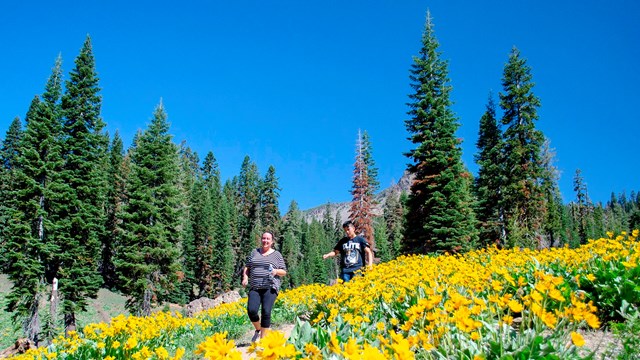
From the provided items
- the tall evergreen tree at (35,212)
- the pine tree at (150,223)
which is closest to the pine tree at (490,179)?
the pine tree at (150,223)

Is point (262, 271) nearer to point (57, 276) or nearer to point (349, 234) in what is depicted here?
point (349, 234)

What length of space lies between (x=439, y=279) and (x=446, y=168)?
18.1 metres

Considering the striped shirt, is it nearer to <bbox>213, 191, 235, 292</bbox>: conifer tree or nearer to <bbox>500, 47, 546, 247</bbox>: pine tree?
<bbox>500, 47, 546, 247</bbox>: pine tree

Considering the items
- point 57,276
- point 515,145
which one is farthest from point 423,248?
point 57,276

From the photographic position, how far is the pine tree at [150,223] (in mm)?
26156

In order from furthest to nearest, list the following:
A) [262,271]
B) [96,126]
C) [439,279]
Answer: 1. [96,126]
2. [262,271]
3. [439,279]

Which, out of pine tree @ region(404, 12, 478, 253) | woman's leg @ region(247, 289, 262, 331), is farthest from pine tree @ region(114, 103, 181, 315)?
woman's leg @ region(247, 289, 262, 331)

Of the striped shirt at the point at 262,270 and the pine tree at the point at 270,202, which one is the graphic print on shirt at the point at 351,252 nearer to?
the striped shirt at the point at 262,270

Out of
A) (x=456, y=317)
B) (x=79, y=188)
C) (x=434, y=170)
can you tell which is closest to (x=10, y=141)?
(x=79, y=188)

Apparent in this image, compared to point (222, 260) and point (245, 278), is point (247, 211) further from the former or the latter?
point (245, 278)

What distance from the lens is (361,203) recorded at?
129ft

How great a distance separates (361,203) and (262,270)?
107 ft

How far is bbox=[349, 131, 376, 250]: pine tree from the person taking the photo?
37.8m

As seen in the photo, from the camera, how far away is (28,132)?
960 inches
